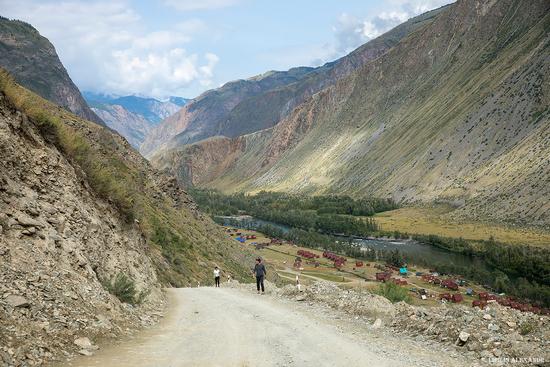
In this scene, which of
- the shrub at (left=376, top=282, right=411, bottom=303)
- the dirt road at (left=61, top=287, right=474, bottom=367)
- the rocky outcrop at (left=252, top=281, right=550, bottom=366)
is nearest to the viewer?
the dirt road at (left=61, top=287, right=474, bottom=367)

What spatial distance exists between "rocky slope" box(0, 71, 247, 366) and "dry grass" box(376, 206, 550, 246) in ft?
358

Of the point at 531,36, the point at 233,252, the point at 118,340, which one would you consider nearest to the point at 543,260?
the point at 233,252

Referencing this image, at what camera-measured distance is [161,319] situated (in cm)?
1644

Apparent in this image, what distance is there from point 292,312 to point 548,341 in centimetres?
897

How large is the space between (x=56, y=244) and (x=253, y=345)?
6982 millimetres

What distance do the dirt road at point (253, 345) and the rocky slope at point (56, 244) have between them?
99 cm

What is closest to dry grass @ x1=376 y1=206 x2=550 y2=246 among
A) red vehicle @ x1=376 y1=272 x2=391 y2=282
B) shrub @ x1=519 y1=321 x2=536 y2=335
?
red vehicle @ x1=376 y1=272 x2=391 y2=282

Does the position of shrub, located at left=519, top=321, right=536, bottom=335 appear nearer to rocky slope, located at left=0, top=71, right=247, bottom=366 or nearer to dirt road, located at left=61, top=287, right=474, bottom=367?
dirt road, located at left=61, top=287, right=474, bottom=367

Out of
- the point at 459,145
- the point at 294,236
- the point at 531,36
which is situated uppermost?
the point at 531,36

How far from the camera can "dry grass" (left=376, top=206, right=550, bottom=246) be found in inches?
4502

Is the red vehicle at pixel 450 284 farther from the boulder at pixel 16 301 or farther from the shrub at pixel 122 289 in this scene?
the boulder at pixel 16 301

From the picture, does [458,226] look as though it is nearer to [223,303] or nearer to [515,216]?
[515,216]

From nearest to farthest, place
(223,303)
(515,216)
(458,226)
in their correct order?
(223,303) → (515,216) → (458,226)

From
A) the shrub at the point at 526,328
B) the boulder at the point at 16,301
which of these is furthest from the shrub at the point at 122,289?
the shrub at the point at 526,328
